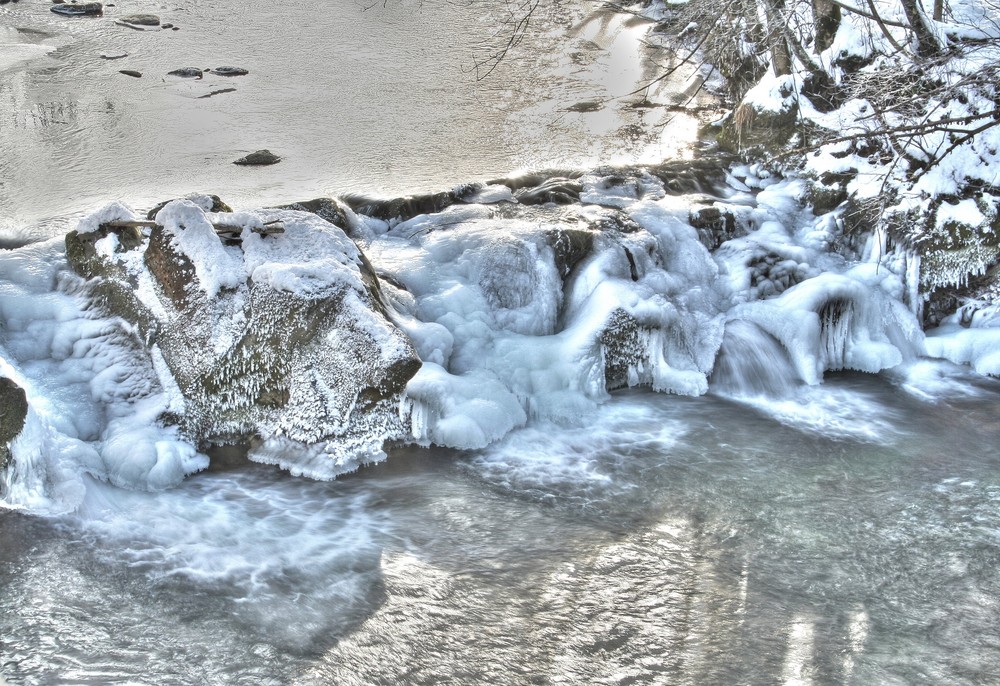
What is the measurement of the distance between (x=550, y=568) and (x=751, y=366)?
2388 millimetres

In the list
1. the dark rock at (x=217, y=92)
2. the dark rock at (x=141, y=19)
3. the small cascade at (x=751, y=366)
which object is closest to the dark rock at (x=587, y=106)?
the dark rock at (x=217, y=92)

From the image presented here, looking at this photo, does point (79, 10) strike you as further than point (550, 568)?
Yes

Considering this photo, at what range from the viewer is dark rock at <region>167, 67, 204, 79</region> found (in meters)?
9.41

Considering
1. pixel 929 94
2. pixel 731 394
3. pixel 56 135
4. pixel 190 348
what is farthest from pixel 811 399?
pixel 56 135

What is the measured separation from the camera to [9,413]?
4258 millimetres

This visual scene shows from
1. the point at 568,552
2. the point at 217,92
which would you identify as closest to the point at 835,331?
the point at 568,552

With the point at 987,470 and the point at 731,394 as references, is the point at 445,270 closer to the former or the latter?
the point at 731,394

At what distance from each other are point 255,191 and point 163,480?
3088mm

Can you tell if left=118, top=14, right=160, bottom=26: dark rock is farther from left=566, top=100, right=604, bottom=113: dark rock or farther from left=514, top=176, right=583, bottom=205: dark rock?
left=514, top=176, right=583, bottom=205: dark rock

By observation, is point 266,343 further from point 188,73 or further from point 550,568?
point 188,73

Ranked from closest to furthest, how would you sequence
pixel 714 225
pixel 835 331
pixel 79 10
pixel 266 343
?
pixel 266 343 → pixel 835 331 → pixel 714 225 → pixel 79 10

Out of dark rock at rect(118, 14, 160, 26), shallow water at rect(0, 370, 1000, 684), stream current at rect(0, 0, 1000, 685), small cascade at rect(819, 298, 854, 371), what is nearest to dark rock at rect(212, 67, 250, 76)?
dark rock at rect(118, 14, 160, 26)

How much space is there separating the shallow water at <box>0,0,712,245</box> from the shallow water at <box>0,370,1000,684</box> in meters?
3.07

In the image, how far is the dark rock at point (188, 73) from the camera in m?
9.41
